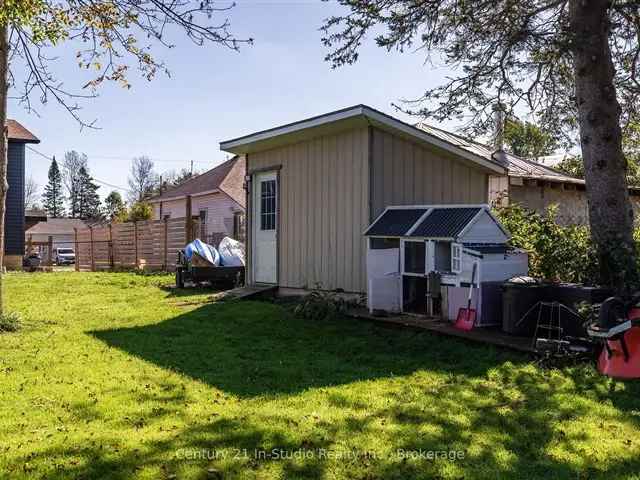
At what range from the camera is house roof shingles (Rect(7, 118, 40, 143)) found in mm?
19672

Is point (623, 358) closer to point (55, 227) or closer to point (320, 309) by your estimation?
point (320, 309)

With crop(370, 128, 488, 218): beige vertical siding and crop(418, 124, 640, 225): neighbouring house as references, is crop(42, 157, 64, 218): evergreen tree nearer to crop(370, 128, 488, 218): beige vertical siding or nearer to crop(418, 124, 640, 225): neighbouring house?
crop(418, 124, 640, 225): neighbouring house

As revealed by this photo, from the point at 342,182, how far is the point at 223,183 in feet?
45.1

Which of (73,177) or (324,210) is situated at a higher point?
(73,177)

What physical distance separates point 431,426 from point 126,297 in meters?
7.62

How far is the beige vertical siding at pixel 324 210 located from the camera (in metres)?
8.29

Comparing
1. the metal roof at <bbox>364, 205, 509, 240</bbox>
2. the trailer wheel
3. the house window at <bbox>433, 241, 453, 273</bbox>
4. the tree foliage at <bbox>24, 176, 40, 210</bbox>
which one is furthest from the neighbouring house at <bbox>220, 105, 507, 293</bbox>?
the tree foliage at <bbox>24, 176, 40, 210</bbox>

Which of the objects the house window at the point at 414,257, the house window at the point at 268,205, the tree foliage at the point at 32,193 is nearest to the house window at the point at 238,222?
the house window at the point at 268,205

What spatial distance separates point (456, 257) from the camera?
6.38m

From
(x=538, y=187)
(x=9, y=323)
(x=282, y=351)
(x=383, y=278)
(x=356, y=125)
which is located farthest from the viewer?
(x=538, y=187)

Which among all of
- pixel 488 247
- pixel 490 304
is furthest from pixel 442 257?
pixel 490 304

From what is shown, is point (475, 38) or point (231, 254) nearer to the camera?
point (475, 38)

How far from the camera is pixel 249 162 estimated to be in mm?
10625

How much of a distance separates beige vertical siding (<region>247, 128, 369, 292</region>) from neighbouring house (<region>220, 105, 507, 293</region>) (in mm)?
15
